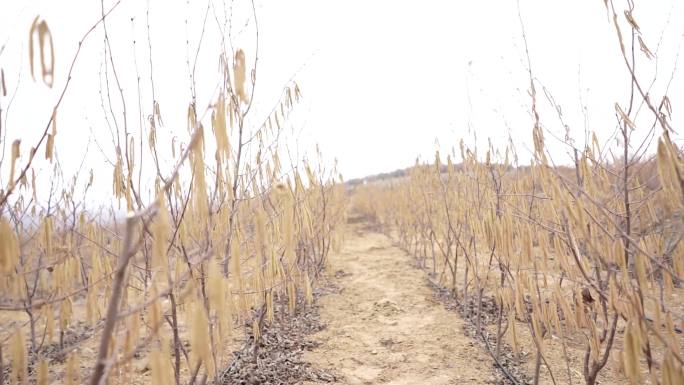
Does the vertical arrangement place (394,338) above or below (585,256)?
below

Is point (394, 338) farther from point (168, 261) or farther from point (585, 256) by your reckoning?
point (168, 261)

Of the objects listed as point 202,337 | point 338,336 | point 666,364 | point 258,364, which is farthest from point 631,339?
point 338,336

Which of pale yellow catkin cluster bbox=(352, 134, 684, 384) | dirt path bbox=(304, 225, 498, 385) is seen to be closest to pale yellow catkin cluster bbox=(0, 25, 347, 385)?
dirt path bbox=(304, 225, 498, 385)

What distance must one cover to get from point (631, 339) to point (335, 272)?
4240mm

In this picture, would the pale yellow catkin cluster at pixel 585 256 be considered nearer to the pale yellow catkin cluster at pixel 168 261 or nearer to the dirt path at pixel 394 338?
the dirt path at pixel 394 338

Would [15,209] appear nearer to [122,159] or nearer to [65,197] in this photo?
[65,197]

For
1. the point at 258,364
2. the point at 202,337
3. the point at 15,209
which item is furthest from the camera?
the point at 258,364

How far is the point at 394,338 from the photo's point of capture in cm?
282

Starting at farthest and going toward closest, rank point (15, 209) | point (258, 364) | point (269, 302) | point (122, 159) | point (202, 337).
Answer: point (258, 364)
point (15, 209)
point (269, 302)
point (122, 159)
point (202, 337)

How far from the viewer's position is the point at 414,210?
5207mm

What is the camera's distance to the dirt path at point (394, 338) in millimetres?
2277

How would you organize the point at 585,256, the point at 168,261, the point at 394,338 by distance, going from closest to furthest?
the point at 168,261 → the point at 585,256 → the point at 394,338

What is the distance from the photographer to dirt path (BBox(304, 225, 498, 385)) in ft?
7.47

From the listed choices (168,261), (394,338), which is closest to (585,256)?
(394,338)
